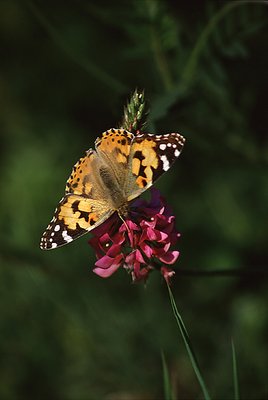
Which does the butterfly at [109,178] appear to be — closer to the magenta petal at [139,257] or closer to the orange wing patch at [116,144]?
the orange wing patch at [116,144]

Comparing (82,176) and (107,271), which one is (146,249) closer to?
(107,271)

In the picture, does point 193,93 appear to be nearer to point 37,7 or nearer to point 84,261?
point 37,7

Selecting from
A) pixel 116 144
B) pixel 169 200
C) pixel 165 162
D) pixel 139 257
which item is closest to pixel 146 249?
pixel 139 257

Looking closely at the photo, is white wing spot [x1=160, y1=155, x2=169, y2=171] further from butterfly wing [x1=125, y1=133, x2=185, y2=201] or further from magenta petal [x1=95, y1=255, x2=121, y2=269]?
magenta petal [x1=95, y1=255, x2=121, y2=269]

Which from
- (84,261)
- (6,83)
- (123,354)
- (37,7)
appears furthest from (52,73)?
(123,354)

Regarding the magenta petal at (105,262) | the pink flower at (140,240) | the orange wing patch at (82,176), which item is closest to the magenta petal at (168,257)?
the pink flower at (140,240)
